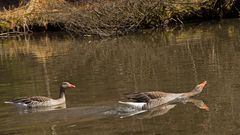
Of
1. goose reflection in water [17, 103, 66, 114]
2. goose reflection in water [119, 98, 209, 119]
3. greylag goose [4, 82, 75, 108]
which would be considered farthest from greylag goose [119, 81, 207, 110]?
greylag goose [4, 82, 75, 108]

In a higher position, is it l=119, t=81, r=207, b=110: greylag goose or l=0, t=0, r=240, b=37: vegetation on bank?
l=0, t=0, r=240, b=37: vegetation on bank

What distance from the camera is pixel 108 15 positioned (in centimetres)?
4028

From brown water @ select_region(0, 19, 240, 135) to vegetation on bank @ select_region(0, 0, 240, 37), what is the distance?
1.68 metres

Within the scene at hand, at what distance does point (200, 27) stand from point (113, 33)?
587 centimetres

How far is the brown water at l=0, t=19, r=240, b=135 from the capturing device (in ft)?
48.0

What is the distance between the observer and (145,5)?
40906mm

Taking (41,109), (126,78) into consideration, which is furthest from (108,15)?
(41,109)

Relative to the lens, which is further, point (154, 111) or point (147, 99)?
point (147, 99)

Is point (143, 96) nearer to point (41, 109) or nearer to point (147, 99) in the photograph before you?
point (147, 99)

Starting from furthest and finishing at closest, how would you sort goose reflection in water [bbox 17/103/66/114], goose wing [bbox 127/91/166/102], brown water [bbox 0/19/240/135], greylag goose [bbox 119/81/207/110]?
goose reflection in water [bbox 17/103/66/114]
goose wing [bbox 127/91/166/102]
greylag goose [bbox 119/81/207/110]
brown water [bbox 0/19/240/135]

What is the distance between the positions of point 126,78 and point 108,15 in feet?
62.4

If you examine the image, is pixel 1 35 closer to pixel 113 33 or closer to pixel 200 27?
pixel 113 33

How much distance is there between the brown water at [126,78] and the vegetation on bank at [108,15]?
1.68m

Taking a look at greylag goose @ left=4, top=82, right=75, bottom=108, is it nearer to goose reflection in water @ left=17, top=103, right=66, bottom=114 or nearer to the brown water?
goose reflection in water @ left=17, top=103, right=66, bottom=114
